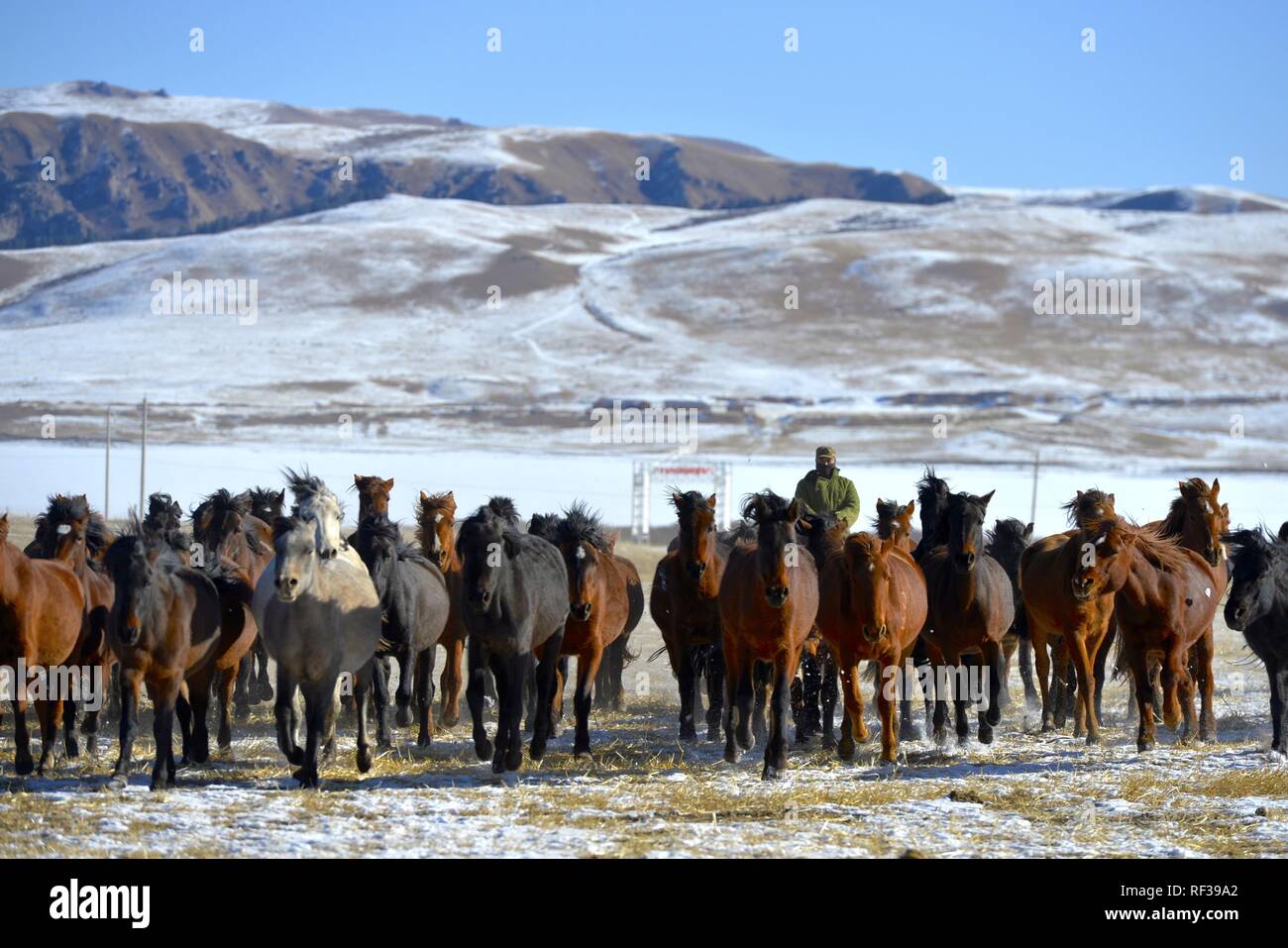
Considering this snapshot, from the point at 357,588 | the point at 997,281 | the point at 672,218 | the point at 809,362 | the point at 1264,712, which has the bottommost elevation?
the point at 1264,712

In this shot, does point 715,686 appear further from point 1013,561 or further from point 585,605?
point 1013,561

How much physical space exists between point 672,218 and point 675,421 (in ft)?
301

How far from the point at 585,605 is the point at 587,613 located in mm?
62

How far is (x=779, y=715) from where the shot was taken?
11.1 metres

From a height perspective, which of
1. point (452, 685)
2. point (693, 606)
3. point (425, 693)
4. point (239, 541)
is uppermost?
point (239, 541)

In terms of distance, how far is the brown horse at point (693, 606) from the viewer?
12.4 m

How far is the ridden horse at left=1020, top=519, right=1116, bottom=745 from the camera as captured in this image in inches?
482

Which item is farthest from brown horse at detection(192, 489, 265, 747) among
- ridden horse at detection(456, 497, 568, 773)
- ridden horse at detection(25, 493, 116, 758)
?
ridden horse at detection(456, 497, 568, 773)

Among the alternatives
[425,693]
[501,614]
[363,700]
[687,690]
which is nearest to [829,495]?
→ [687,690]

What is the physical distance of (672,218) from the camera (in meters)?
154

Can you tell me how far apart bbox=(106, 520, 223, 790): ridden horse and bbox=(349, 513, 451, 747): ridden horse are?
4.75 ft

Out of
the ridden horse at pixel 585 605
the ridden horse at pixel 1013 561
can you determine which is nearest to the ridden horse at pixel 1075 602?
the ridden horse at pixel 1013 561
